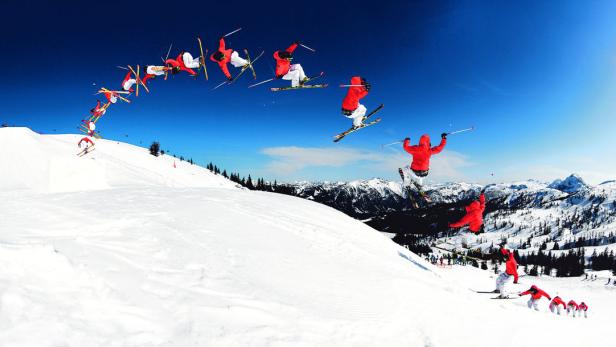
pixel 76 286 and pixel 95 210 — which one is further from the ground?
pixel 95 210

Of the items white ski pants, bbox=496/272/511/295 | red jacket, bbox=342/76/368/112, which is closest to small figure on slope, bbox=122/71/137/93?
red jacket, bbox=342/76/368/112

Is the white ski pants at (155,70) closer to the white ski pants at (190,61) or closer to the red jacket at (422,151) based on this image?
the white ski pants at (190,61)

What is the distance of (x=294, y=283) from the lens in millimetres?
8188

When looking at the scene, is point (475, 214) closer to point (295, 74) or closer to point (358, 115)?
point (358, 115)

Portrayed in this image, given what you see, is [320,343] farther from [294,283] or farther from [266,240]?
[266,240]

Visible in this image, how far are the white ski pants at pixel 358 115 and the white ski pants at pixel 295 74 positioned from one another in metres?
2.62

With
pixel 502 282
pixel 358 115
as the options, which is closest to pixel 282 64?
pixel 358 115

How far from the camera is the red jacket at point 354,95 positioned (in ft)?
41.8

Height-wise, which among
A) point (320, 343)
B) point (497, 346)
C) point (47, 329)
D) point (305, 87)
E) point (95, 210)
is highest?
point (305, 87)

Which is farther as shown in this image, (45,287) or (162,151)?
(162,151)

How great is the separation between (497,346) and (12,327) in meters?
9.75

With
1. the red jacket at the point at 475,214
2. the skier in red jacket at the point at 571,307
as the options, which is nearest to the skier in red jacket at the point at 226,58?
the red jacket at the point at 475,214

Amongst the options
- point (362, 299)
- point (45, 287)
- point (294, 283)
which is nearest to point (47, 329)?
point (45, 287)

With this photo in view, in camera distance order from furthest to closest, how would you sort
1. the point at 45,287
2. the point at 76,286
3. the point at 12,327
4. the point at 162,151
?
the point at 162,151 < the point at 76,286 < the point at 45,287 < the point at 12,327
